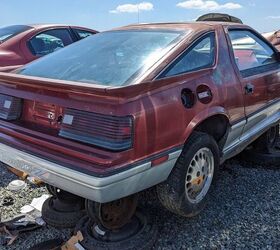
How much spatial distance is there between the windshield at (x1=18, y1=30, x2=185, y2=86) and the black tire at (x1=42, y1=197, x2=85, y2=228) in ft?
3.45

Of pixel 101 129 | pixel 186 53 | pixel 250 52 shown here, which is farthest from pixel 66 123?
pixel 250 52

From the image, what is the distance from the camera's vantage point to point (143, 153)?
227cm

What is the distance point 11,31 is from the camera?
623 cm

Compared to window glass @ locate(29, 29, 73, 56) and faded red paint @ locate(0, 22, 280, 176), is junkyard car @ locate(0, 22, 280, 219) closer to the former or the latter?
faded red paint @ locate(0, 22, 280, 176)

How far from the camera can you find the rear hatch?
2178mm

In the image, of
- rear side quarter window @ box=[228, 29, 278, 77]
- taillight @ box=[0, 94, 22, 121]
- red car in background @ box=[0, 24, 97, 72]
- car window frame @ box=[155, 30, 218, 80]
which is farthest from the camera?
red car in background @ box=[0, 24, 97, 72]

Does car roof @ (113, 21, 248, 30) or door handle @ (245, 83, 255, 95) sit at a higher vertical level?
car roof @ (113, 21, 248, 30)

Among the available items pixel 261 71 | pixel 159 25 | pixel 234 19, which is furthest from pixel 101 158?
pixel 234 19

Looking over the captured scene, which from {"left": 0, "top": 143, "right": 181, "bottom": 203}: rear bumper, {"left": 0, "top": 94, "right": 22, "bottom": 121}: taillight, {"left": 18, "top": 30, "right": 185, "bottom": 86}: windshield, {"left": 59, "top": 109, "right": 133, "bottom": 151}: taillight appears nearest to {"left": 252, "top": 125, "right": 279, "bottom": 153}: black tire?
{"left": 18, "top": 30, "right": 185, "bottom": 86}: windshield

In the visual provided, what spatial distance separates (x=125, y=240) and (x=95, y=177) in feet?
2.39

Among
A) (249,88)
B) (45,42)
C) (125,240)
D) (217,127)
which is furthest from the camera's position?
(45,42)

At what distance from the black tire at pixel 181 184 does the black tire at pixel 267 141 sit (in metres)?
1.61

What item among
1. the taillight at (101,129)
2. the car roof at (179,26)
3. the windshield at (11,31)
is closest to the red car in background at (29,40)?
the windshield at (11,31)

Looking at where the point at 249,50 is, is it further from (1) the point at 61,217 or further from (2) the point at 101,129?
(1) the point at 61,217
